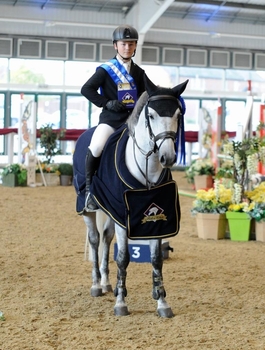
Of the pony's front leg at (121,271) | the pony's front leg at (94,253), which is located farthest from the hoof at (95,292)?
the pony's front leg at (121,271)

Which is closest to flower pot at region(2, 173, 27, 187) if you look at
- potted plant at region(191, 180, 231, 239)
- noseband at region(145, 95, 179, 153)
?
potted plant at region(191, 180, 231, 239)

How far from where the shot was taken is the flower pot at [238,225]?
675cm

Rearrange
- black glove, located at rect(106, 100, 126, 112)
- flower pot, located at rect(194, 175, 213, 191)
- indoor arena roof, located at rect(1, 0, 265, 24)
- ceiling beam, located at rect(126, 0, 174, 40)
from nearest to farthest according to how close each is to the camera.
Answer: black glove, located at rect(106, 100, 126, 112) → flower pot, located at rect(194, 175, 213, 191) → ceiling beam, located at rect(126, 0, 174, 40) → indoor arena roof, located at rect(1, 0, 265, 24)

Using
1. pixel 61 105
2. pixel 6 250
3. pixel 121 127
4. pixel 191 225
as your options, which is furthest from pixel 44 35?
pixel 121 127

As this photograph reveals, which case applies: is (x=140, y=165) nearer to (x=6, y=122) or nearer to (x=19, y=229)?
(x=19, y=229)

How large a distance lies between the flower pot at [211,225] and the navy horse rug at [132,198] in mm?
2986

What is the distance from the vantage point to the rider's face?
163 inches

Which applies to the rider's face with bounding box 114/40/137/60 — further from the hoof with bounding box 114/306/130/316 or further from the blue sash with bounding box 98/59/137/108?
the hoof with bounding box 114/306/130/316

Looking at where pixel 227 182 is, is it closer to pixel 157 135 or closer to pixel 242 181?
pixel 242 181

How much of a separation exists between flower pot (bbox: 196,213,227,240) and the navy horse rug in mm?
2986

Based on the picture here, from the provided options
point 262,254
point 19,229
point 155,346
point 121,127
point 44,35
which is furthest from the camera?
point 44,35

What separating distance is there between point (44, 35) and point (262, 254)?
13.9m

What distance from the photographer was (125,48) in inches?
163

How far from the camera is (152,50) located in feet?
64.5
